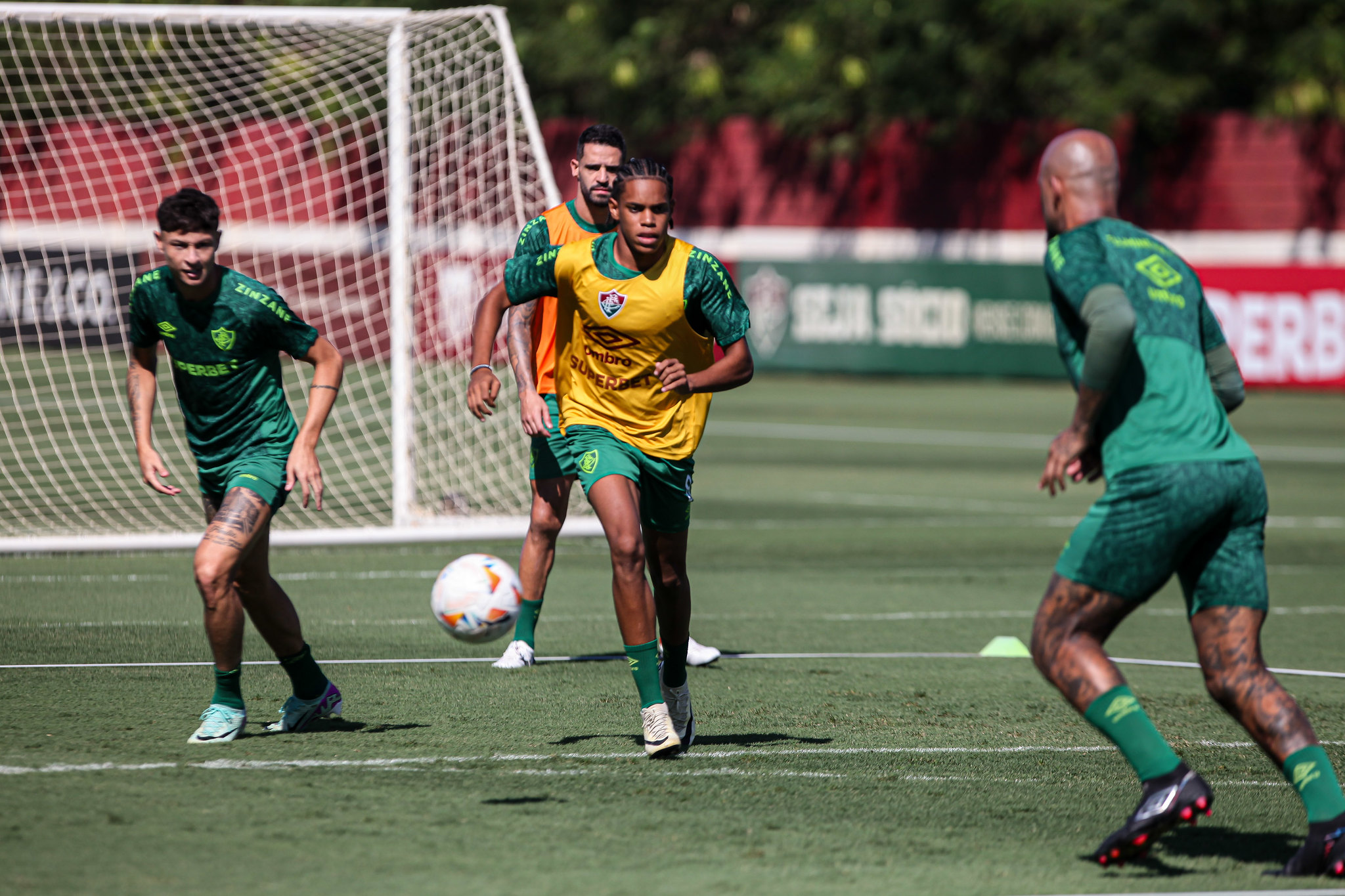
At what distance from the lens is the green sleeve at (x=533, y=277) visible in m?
6.23

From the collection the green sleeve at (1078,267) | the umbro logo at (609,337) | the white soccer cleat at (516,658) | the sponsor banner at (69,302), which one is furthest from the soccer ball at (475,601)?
the sponsor banner at (69,302)

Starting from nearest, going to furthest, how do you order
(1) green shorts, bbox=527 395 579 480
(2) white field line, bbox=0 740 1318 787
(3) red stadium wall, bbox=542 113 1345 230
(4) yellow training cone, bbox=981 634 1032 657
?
(2) white field line, bbox=0 740 1318 787 < (1) green shorts, bbox=527 395 579 480 < (4) yellow training cone, bbox=981 634 1032 657 < (3) red stadium wall, bbox=542 113 1345 230

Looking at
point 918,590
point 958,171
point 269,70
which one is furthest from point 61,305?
point 958,171

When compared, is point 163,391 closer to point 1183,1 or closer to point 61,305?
point 61,305

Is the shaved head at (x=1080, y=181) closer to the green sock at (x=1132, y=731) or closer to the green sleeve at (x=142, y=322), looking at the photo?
the green sock at (x=1132, y=731)

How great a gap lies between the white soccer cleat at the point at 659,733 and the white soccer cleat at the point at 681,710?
21cm

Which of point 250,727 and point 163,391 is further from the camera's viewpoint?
point 163,391

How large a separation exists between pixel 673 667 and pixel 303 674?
134 centimetres

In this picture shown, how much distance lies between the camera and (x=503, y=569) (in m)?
7.35

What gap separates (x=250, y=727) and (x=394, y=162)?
6.80 meters

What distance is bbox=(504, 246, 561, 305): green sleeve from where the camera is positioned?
6227 millimetres

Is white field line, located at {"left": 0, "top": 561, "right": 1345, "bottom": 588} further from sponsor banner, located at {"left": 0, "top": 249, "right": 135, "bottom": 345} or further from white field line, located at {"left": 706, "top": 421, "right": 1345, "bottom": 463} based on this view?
white field line, located at {"left": 706, "top": 421, "right": 1345, "bottom": 463}

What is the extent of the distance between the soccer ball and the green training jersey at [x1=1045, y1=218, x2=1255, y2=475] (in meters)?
3.16

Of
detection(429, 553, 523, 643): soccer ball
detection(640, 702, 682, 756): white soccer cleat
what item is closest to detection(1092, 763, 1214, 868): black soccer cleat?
detection(640, 702, 682, 756): white soccer cleat
